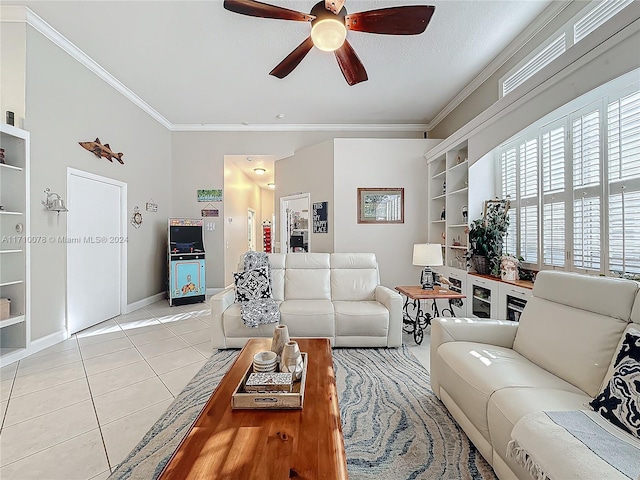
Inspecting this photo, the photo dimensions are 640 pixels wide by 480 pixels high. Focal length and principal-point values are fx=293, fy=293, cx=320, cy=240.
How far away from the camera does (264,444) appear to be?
3.52 feet

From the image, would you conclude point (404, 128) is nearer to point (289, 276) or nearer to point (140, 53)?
point (289, 276)

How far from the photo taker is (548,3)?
8.59 ft

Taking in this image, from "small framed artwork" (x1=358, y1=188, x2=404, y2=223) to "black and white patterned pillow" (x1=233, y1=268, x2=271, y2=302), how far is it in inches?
90.3

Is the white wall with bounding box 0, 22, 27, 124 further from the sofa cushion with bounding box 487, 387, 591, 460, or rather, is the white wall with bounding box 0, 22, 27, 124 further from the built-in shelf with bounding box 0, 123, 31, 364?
the sofa cushion with bounding box 487, 387, 591, 460

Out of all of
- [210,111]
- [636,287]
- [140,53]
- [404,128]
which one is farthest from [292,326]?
[404,128]

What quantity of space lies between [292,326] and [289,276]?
72 cm

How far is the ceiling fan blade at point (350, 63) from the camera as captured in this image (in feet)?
7.74

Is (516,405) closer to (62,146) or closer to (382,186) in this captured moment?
(382,186)

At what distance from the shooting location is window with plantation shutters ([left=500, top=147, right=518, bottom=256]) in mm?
3287

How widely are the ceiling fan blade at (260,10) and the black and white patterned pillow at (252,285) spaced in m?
2.31

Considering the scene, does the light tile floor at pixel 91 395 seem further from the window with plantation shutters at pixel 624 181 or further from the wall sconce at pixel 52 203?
the window with plantation shutters at pixel 624 181

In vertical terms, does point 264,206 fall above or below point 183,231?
above

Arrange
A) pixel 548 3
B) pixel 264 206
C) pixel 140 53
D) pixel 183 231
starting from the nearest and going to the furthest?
pixel 548 3 < pixel 140 53 < pixel 183 231 < pixel 264 206

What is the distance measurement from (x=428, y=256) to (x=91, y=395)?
3.22m
